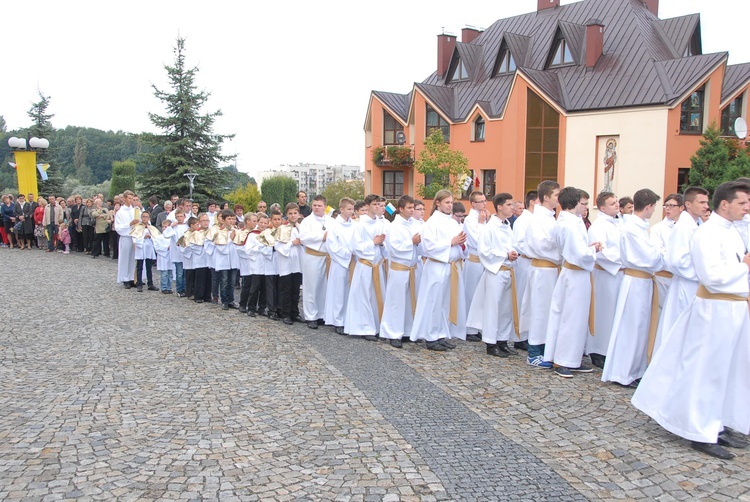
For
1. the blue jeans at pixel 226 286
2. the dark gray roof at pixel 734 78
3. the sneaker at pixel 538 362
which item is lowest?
the sneaker at pixel 538 362

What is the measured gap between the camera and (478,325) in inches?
376

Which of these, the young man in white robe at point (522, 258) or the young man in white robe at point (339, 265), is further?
the young man in white robe at point (339, 265)

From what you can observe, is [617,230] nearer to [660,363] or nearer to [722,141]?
[660,363]

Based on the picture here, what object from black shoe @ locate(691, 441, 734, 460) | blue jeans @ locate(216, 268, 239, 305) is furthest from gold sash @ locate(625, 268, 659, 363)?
blue jeans @ locate(216, 268, 239, 305)

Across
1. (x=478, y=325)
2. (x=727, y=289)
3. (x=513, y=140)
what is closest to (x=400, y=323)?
(x=478, y=325)

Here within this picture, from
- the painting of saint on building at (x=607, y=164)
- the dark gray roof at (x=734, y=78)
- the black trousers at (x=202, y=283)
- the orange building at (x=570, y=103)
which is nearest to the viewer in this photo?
the black trousers at (x=202, y=283)

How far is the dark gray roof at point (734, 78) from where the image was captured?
31656 mm

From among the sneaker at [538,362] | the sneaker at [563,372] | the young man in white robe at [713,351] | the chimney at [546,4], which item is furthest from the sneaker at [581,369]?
the chimney at [546,4]

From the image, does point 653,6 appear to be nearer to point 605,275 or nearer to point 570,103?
point 570,103

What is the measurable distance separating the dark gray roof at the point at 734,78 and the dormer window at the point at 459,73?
15204 mm

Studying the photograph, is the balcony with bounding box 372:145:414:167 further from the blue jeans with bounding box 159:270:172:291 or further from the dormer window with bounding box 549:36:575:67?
the blue jeans with bounding box 159:270:172:291

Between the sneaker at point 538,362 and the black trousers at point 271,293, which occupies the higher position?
the black trousers at point 271,293

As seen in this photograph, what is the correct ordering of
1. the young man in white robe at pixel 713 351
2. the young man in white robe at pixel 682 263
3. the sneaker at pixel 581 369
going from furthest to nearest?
the sneaker at pixel 581 369
the young man in white robe at pixel 682 263
the young man in white robe at pixel 713 351

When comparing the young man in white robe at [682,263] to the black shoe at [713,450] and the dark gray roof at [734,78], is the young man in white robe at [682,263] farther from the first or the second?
the dark gray roof at [734,78]
